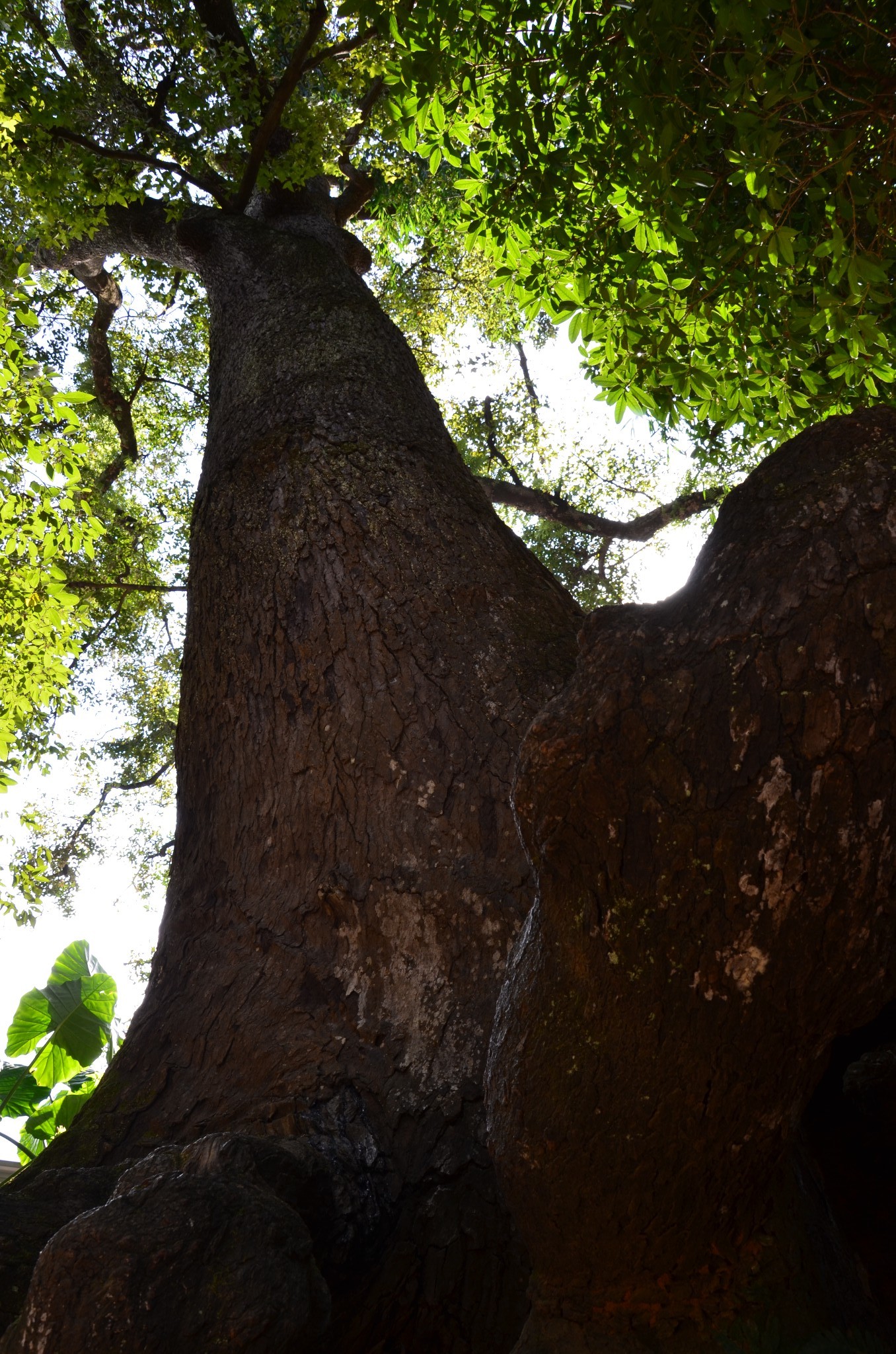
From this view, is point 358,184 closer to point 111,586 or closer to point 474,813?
point 111,586

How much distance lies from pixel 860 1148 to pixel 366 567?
2183 millimetres

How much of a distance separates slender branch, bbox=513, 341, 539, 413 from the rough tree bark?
9204 millimetres

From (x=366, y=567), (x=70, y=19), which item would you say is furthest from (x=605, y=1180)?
(x=70, y=19)

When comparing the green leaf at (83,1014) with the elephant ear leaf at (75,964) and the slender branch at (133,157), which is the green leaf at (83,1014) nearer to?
the elephant ear leaf at (75,964)

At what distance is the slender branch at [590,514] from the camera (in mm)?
9531

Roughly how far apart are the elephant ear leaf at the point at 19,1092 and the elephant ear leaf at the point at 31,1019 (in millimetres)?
281

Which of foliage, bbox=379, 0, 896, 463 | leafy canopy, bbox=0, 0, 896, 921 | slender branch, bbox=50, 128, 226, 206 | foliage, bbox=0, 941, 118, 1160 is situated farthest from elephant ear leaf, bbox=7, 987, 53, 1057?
foliage, bbox=379, 0, 896, 463

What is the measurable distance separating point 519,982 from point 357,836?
0.98 metres

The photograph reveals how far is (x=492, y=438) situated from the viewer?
1124cm

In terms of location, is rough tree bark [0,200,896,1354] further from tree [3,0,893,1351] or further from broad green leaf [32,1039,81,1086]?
broad green leaf [32,1039,81,1086]

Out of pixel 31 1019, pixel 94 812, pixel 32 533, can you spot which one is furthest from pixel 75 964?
pixel 32 533

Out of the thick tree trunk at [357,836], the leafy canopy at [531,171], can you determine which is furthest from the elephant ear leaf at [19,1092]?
the thick tree trunk at [357,836]

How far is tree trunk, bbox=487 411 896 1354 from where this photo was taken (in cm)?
157

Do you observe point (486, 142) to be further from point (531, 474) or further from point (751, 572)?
point (531, 474)
